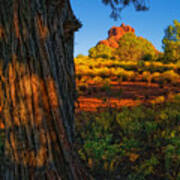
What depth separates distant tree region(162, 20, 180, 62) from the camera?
22.3 metres

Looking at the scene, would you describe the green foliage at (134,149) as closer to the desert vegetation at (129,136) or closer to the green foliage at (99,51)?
the desert vegetation at (129,136)

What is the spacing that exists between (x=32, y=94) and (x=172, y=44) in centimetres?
2343

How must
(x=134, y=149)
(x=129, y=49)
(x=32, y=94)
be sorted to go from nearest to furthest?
(x=32, y=94), (x=134, y=149), (x=129, y=49)

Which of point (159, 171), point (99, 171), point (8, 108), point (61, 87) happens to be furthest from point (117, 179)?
point (8, 108)

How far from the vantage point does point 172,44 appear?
2261cm

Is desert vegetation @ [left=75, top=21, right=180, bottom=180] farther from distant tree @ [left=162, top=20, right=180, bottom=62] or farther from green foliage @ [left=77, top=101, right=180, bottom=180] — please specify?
distant tree @ [left=162, top=20, right=180, bottom=62]

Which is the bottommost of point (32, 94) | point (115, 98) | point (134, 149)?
point (134, 149)

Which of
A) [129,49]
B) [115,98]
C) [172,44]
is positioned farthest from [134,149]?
[129,49]

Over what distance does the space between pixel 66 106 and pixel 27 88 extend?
481 mm

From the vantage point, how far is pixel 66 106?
219 cm

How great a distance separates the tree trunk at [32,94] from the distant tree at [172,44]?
22334 mm

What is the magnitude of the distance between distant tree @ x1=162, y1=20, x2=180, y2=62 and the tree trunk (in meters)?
22.3

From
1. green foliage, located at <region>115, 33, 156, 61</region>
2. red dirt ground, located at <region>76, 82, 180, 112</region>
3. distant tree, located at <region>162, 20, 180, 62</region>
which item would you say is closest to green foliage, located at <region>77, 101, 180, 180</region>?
red dirt ground, located at <region>76, 82, 180, 112</region>

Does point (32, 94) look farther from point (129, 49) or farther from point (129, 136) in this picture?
point (129, 49)
